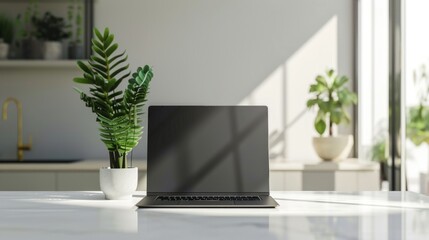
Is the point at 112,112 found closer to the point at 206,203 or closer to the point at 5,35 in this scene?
the point at 206,203

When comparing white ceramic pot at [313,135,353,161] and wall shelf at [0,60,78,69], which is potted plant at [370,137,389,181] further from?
wall shelf at [0,60,78,69]

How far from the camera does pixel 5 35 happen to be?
13.3 feet

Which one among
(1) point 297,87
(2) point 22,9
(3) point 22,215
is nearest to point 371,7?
(1) point 297,87

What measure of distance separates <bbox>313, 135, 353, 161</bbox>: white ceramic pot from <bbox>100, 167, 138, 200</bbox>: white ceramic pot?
7.14ft

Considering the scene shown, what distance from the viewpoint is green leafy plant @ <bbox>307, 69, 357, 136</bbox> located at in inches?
149

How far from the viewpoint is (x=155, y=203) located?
1.69 metres

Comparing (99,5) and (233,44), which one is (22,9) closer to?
(99,5)

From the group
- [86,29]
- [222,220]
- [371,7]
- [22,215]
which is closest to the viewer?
[222,220]

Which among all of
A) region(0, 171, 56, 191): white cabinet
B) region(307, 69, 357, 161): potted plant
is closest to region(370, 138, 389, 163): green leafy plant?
region(307, 69, 357, 161): potted plant

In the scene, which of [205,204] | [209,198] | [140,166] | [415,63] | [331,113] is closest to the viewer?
[205,204]

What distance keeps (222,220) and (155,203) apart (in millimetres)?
310

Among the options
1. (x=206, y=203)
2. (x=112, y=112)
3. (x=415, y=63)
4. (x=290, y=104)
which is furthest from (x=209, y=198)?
(x=290, y=104)

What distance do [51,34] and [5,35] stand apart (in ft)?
0.98

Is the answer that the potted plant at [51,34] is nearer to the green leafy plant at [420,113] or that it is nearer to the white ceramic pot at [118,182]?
the green leafy plant at [420,113]
